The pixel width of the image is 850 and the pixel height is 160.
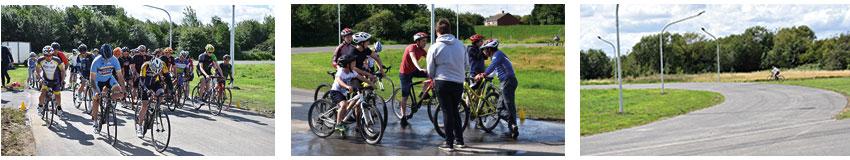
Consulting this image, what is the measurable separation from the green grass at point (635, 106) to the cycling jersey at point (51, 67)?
6.98 meters

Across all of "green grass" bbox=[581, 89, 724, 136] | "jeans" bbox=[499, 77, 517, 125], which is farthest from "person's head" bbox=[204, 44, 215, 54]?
"green grass" bbox=[581, 89, 724, 136]

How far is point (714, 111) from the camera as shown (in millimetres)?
13383

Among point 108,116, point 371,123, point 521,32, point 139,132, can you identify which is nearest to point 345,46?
point 371,123

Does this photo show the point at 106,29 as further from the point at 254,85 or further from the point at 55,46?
the point at 254,85

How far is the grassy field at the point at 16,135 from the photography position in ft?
28.3

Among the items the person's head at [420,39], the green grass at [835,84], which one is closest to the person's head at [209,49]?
the person's head at [420,39]

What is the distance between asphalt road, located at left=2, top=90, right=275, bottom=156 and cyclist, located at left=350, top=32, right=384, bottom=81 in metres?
1.27

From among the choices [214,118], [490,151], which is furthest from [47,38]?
[490,151]

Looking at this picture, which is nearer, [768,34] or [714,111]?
[768,34]

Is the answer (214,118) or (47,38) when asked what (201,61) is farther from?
(47,38)

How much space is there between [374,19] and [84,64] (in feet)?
10.8

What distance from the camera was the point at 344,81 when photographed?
768 centimetres

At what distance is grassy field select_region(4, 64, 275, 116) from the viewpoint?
850 centimetres

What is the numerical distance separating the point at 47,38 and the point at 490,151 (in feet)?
16.4
